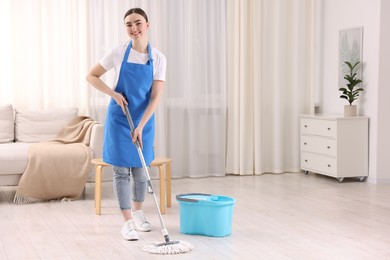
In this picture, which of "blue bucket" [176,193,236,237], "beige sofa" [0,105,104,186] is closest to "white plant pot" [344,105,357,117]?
"beige sofa" [0,105,104,186]

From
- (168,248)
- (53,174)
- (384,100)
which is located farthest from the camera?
(384,100)

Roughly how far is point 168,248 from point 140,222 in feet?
1.95

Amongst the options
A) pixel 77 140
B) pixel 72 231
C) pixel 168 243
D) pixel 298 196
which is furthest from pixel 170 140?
pixel 168 243

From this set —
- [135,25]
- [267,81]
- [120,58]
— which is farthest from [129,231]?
[267,81]

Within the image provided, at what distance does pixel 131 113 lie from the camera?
382 centimetres

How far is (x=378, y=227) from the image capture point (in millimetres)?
4180

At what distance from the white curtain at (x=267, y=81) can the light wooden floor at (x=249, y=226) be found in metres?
0.78

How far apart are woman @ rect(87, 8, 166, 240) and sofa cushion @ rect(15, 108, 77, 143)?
1.96m

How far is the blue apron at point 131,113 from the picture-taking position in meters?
3.79

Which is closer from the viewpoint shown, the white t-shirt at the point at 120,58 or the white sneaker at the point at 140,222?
the white t-shirt at the point at 120,58

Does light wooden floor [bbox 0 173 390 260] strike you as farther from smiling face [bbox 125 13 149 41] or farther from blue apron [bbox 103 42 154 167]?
smiling face [bbox 125 13 149 41]

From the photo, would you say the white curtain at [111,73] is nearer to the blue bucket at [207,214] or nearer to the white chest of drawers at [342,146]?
the white chest of drawers at [342,146]

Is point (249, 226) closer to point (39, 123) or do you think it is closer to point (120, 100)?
point (120, 100)

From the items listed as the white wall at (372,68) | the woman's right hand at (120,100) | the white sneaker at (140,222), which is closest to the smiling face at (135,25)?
the woman's right hand at (120,100)
